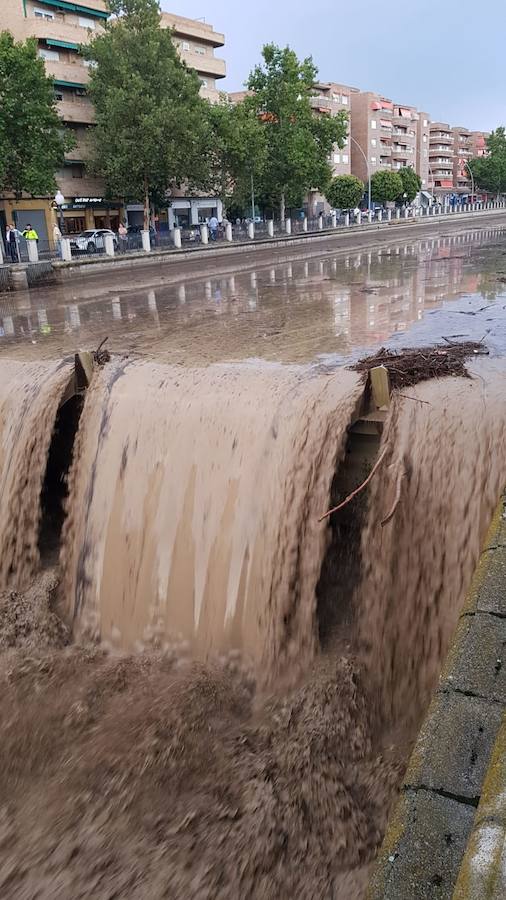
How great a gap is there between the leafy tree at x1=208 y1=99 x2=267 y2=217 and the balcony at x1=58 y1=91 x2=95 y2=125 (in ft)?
24.2

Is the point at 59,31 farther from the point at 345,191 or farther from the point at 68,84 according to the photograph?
the point at 345,191

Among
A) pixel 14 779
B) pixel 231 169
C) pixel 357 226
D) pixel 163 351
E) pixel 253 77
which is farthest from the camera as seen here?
pixel 357 226

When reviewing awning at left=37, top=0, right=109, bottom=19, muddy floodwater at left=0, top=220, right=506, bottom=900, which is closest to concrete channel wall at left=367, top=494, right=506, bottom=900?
muddy floodwater at left=0, top=220, right=506, bottom=900

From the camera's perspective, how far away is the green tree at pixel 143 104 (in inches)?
1262

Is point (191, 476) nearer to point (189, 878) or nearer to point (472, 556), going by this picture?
point (472, 556)

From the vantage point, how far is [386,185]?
204ft

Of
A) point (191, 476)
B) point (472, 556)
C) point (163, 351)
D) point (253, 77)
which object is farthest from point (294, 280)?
point (253, 77)

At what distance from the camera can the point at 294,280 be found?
54.7ft

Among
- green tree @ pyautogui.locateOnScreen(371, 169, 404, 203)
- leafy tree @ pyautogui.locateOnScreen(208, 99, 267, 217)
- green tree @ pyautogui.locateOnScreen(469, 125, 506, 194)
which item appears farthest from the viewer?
green tree @ pyautogui.locateOnScreen(469, 125, 506, 194)

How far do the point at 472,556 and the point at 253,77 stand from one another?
42.1 meters

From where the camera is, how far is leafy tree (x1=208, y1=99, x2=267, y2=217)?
3553cm

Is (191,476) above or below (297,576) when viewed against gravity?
above

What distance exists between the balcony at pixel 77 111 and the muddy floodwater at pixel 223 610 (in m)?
36.3

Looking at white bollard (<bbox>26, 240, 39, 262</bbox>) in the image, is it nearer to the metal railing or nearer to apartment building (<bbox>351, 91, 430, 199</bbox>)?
the metal railing
